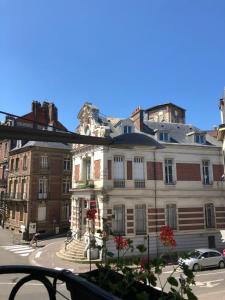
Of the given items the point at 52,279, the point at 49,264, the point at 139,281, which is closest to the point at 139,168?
the point at 49,264

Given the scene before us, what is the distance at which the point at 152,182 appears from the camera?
2544cm

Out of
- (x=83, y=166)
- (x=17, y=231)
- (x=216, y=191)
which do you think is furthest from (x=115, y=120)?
(x=17, y=231)

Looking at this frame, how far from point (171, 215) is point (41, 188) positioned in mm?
17413

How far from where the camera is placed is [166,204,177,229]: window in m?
25.6

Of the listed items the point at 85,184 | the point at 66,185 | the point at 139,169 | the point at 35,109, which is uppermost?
the point at 35,109

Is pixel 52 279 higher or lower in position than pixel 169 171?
lower

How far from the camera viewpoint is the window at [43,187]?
3634cm

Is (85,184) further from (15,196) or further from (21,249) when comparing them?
(15,196)

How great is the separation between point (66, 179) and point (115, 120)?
13059 millimetres

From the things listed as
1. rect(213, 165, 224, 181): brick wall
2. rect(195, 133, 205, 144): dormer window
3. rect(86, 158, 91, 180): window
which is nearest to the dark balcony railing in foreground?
rect(86, 158, 91, 180): window

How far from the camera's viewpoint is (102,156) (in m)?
24.6

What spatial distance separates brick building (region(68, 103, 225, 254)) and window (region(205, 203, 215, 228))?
0.08 meters

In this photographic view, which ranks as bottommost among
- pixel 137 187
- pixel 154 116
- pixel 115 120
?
pixel 137 187

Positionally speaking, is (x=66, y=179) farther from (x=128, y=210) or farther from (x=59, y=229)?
(x=128, y=210)
